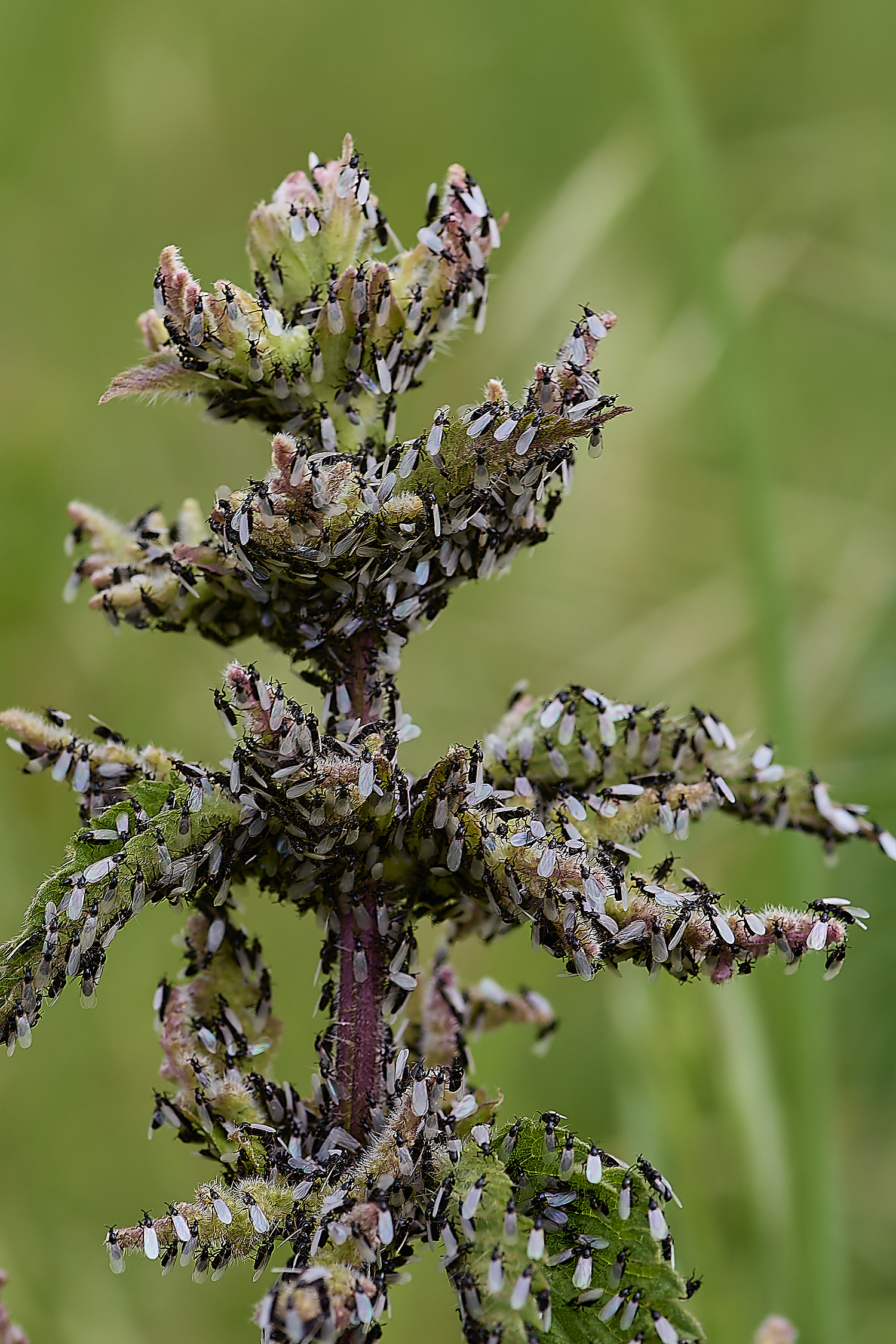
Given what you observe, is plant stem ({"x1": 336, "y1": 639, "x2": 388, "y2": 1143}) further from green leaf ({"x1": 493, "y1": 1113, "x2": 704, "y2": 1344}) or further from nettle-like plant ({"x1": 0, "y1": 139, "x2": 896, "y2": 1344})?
green leaf ({"x1": 493, "y1": 1113, "x2": 704, "y2": 1344})

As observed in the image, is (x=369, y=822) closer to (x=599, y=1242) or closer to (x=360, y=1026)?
(x=360, y=1026)

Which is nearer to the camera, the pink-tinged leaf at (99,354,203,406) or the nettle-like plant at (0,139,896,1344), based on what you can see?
the nettle-like plant at (0,139,896,1344)

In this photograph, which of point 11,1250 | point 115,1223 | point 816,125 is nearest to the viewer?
point 11,1250

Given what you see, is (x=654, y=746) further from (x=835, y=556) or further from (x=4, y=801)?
(x=835, y=556)

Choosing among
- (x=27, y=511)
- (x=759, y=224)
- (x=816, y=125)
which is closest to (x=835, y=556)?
(x=759, y=224)

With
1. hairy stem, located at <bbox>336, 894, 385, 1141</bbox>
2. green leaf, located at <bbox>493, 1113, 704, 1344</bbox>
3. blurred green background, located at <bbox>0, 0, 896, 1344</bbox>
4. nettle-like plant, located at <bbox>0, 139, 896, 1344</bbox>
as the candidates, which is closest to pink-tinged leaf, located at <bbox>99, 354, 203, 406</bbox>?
nettle-like plant, located at <bbox>0, 139, 896, 1344</bbox>

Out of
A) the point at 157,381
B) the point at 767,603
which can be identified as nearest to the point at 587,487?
the point at 767,603

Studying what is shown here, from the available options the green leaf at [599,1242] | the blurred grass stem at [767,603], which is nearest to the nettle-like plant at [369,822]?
the green leaf at [599,1242]
